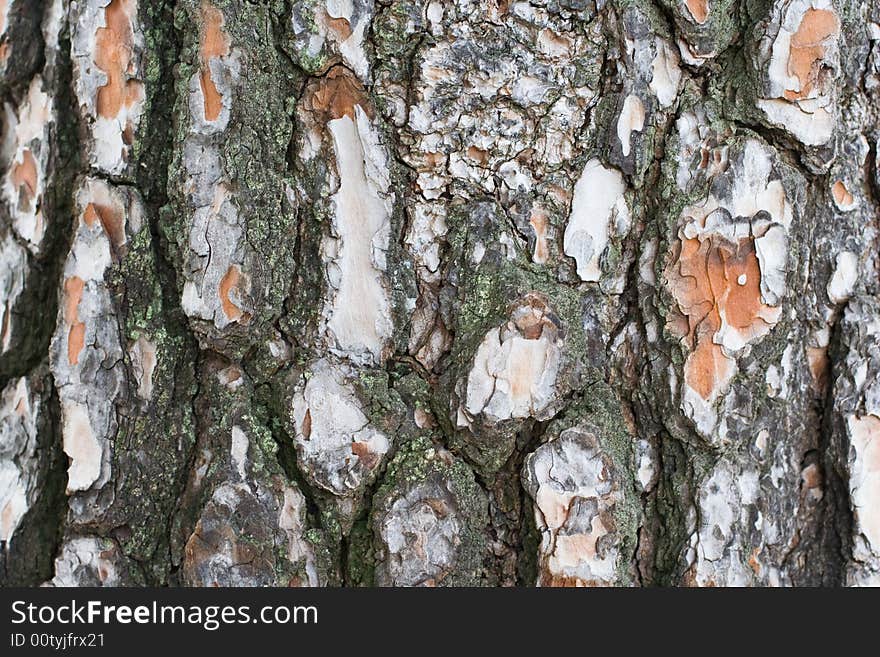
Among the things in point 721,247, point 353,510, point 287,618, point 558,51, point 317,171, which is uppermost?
point 558,51

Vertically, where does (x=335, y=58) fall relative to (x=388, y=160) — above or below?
above

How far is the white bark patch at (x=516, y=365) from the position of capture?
90 cm

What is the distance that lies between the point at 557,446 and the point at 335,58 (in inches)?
20.3

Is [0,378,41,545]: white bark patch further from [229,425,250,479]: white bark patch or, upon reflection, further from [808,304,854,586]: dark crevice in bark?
[808,304,854,586]: dark crevice in bark

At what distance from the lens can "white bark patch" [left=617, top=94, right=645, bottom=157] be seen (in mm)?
920

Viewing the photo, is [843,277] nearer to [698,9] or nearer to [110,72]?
[698,9]

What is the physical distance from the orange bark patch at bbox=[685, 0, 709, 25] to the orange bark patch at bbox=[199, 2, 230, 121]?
20.9 inches

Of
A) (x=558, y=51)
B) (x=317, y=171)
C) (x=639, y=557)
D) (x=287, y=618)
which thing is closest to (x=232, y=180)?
(x=317, y=171)

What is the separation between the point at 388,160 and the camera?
917mm

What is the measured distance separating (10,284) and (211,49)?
0.39m

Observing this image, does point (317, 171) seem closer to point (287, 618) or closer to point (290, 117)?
point (290, 117)

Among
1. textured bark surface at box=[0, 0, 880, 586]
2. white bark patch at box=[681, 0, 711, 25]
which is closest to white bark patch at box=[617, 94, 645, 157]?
textured bark surface at box=[0, 0, 880, 586]

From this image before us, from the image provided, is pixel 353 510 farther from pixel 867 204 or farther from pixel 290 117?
pixel 867 204

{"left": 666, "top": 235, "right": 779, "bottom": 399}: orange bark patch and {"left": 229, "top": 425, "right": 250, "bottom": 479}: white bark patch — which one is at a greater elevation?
{"left": 666, "top": 235, "right": 779, "bottom": 399}: orange bark patch
